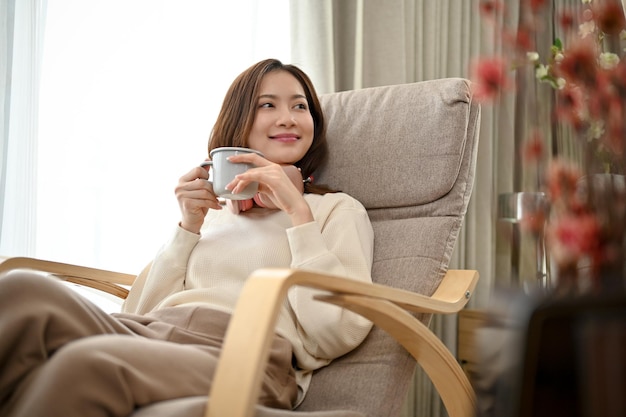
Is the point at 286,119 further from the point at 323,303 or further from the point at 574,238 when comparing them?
the point at 574,238

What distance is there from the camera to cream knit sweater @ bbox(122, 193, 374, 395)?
1351mm

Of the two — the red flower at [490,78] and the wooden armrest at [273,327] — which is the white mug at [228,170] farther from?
the red flower at [490,78]

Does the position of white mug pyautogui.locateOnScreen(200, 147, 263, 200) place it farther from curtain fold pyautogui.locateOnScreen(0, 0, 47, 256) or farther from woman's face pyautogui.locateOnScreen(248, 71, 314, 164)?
curtain fold pyautogui.locateOnScreen(0, 0, 47, 256)

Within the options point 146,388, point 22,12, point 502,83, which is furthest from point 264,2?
point 502,83

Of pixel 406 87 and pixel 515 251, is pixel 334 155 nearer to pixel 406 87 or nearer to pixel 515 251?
pixel 406 87

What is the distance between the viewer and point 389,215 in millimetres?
1687

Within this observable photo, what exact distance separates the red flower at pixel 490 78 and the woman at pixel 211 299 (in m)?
0.61

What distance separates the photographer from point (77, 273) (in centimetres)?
162

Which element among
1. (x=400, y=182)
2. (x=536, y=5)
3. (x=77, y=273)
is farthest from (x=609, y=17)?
(x=77, y=273)

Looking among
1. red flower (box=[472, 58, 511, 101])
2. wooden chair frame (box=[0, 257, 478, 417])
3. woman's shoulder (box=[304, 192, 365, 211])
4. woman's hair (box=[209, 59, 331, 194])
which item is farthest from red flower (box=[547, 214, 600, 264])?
woman's hair (box=[209, 59, 331, 194])

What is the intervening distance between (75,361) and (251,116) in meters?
0.92

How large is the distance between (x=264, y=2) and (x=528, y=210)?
80.9 inches

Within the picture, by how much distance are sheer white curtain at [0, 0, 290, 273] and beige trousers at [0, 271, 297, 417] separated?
1.02 m

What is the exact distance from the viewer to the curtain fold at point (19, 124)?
77.8 inches
